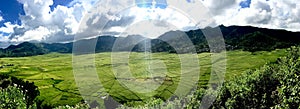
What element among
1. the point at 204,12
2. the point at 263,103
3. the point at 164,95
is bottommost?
the point at 164,95

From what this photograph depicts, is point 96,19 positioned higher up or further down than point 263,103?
higher up

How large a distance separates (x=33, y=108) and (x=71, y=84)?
11393cm

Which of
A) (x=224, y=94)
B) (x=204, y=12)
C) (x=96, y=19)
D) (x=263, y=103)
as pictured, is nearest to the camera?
(x=204, y=12)

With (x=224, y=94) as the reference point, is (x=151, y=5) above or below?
above

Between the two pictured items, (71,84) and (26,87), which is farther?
(71,84)

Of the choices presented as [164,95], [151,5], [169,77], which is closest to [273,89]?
[151,5]

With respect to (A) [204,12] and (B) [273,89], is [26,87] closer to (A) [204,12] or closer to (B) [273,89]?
(B) [273,89]

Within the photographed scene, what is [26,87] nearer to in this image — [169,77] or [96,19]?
[169,77]

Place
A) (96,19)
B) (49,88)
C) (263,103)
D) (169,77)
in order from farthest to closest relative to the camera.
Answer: (169,77) → (49,88) → (263,103) → (96,19)

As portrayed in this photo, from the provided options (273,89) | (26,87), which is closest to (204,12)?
(273,89)

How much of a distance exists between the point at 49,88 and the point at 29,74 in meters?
32.9

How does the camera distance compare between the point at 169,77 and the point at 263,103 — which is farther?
the point at 169,77

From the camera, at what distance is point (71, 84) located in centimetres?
14988

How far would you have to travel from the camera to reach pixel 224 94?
54.5 metres
